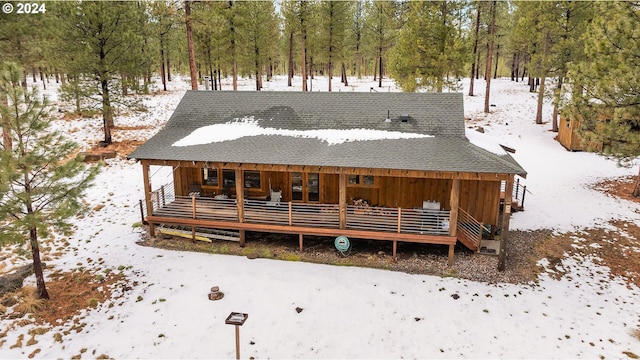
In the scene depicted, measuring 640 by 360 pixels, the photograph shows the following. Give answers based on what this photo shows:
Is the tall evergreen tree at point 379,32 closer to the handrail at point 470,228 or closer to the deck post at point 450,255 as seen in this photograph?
the handrail at point 470,228

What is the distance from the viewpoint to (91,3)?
2083cm

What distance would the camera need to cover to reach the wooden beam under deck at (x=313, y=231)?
13312 mm

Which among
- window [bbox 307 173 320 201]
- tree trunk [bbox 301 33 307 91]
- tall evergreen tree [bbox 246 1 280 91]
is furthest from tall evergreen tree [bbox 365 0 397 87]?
window [bbox 307 173 320 201]

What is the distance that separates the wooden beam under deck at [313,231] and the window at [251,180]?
2.04m

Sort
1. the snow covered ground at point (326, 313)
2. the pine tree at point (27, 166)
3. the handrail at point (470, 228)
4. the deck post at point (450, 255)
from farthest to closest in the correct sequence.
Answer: the handrail at point (470, 228) < the deck post at point (450, 255) < the snow covered ground at point (326, 313) < the pine tree at point (27, 166)

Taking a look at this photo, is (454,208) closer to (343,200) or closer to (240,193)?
(343,200)

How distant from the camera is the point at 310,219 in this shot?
14.4 metres

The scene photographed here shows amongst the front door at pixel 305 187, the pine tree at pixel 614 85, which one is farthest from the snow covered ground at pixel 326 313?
the pine tree at pixel 614 85

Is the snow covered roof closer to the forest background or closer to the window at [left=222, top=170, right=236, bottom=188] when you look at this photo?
the window at [left=222, top=170, right=236, bottom=188]

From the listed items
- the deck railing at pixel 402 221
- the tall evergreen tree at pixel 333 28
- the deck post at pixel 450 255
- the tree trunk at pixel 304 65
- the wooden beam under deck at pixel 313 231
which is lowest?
the deck post at pixel 450 255

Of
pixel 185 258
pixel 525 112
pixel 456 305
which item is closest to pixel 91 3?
pixel 185 258

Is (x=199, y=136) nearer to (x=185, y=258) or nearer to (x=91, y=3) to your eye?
(x=185, y=258)

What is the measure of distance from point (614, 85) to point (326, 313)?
38.2ft

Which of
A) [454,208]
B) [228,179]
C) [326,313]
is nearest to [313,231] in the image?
[326,313]
